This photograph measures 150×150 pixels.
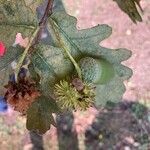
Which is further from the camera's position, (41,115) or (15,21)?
(41,115)

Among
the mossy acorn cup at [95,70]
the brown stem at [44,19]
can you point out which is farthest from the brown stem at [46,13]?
the mossy acorn cup at [95,70]

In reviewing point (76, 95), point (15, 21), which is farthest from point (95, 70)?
point (15, 21)

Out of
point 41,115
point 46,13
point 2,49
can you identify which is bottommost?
point 41,115

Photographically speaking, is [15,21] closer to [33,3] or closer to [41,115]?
[33,3]

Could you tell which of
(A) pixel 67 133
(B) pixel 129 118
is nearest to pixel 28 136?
(A) pixel 67 133

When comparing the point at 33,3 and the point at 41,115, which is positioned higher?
the point at 33,3
